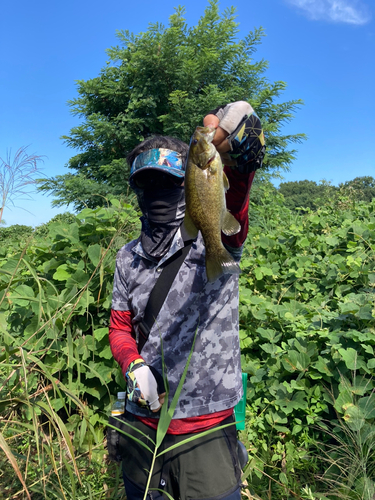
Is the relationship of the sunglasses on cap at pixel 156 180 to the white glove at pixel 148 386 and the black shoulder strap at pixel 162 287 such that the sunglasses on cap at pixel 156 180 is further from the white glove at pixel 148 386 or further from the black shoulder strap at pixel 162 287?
the white glove at pixel 148 386

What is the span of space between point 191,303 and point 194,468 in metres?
0.73

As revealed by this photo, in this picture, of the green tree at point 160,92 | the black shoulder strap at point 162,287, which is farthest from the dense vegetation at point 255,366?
the green tree at point 160,92

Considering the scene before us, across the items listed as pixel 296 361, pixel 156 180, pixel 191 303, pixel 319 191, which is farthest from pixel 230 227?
pixel 319 191

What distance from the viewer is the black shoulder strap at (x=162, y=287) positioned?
1700 mm

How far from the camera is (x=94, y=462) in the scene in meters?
2.65

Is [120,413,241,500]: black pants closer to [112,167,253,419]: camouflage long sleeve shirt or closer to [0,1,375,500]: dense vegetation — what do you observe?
[112,167,253,419]: camouflage long sleeve shirt

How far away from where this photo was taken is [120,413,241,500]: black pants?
4.86 ft

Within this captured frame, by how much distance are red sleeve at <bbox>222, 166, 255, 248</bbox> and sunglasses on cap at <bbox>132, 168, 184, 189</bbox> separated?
420 mm

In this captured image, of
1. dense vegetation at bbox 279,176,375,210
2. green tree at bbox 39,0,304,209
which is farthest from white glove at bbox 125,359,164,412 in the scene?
green tree at bbox 39,0,304,209

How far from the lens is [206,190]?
1.25 m

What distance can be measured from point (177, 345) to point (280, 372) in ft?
4.78

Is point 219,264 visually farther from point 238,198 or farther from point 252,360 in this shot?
point 252,360

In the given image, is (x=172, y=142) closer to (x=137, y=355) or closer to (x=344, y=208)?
(x=137, y=355)

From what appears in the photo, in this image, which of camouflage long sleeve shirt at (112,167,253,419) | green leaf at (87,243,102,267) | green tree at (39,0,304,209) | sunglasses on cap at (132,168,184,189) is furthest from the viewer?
green tree at (39,0,304,209)
